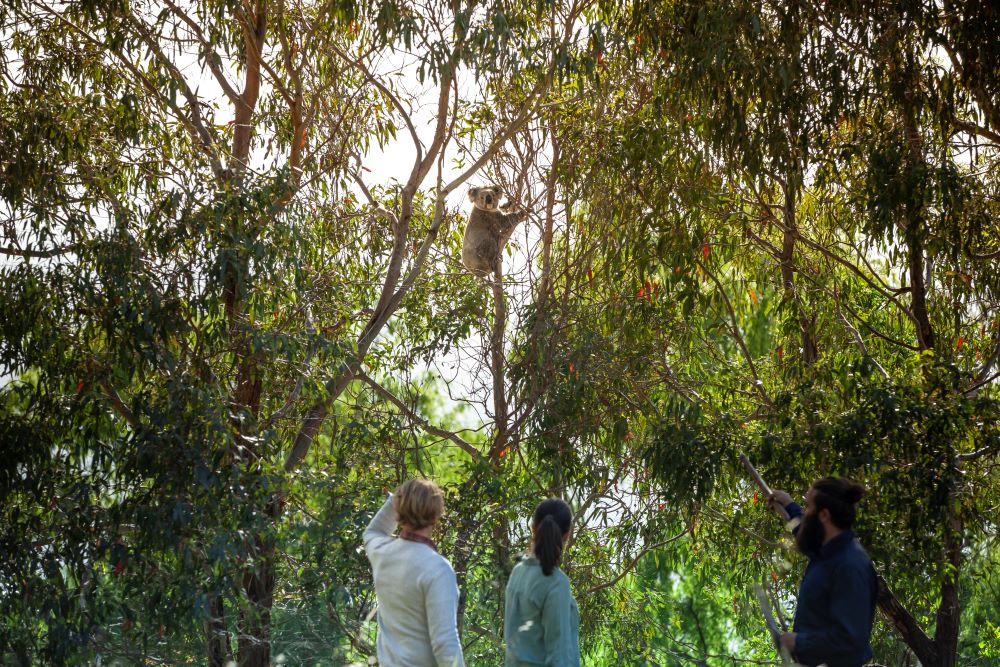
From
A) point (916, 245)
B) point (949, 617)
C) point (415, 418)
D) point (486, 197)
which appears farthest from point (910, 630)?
point (486, 197)

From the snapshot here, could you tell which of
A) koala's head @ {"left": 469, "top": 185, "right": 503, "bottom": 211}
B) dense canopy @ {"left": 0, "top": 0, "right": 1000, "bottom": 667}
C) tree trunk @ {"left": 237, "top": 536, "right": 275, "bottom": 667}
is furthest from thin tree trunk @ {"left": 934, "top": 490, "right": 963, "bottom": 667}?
tree trunk @ {"left": 237, "top": 536, "right": 275, "bottom": 667}

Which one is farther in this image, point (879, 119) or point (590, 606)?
point (590, 606)

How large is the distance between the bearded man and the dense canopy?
74.7 inches

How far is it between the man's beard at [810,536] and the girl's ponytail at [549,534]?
0.67 meters

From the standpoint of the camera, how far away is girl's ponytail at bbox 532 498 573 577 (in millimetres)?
2678

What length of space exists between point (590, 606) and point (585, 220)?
2.20m

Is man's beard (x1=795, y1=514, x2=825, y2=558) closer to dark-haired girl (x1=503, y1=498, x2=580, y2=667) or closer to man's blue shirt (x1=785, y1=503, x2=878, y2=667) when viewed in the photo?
man's blue shirt (x1=785, y1=503, x2=878, y2=667)

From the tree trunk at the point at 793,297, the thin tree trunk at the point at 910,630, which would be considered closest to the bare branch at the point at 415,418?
the tree trunk at the point at 793,297

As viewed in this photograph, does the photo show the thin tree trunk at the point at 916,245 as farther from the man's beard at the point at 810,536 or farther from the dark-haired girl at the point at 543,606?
the dark-haired girl at the point at 543,606

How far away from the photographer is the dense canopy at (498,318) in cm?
477

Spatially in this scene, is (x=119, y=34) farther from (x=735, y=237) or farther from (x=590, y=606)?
(x=590, y=606)

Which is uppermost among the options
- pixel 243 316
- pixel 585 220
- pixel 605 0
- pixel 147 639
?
pixel 605 0

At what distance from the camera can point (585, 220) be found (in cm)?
578

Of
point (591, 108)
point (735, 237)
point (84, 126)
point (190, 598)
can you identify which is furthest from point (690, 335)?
point (84, 126)
